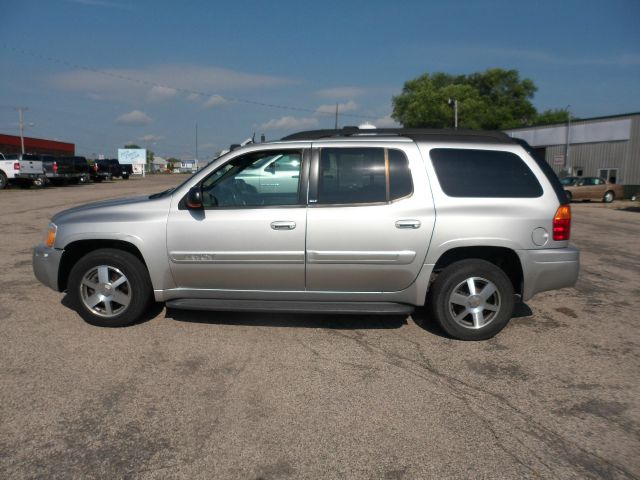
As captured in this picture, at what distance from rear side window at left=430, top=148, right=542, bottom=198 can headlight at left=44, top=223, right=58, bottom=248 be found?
3589 millimetres

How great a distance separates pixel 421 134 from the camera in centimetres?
493

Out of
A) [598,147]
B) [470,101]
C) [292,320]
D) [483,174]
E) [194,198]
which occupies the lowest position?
[292,320]

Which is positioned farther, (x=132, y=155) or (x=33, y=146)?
(x=132, y=155)

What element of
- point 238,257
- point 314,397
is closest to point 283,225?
point 238,257

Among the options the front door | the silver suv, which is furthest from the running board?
the front door

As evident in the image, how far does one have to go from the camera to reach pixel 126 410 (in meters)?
3.32

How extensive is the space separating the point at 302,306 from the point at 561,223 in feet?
7.86

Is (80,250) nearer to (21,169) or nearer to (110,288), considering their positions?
(110,288)

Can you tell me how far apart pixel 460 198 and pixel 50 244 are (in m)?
3.84

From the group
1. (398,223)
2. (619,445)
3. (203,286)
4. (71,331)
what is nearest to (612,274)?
(398,223)

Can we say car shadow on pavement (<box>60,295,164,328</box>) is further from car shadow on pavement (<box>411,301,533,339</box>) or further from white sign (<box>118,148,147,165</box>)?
white sign (<box>118,148,147,165</box>)

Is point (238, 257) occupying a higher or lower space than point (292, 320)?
higher

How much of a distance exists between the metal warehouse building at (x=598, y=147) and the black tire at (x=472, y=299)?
29.1m

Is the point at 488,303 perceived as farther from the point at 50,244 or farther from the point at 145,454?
the point at 50,244
